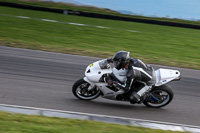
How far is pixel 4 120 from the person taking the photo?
5.56 m

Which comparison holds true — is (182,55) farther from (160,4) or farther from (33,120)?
(160,4)

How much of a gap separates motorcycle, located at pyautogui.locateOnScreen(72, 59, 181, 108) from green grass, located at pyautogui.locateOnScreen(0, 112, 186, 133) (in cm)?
141

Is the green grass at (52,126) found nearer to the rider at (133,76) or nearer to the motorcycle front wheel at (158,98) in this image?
the rider at (133,76)

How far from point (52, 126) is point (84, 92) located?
2.33m

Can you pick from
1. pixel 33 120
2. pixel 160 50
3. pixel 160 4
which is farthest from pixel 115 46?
pixel 160 4

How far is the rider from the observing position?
6.96 meters

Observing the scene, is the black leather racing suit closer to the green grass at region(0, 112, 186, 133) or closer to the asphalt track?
the asphalt track

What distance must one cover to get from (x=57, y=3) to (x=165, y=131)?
93.6 ft

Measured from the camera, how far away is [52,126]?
550cm

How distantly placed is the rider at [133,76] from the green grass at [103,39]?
619 cm

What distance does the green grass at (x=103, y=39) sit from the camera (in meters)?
14.5

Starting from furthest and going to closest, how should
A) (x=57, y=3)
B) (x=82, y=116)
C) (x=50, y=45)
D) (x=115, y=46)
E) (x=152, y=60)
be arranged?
(x=57, y=3) → (x=115, y=46) → (x=50, y=45) → (x=152, y=60) → (x=82, y=116)

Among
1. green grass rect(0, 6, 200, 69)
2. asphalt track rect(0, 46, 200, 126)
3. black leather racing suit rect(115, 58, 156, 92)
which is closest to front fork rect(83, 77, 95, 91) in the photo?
asphalt track rect(0, 46, 200, 126)

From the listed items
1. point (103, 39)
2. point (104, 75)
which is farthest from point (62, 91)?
point (103, 39)
